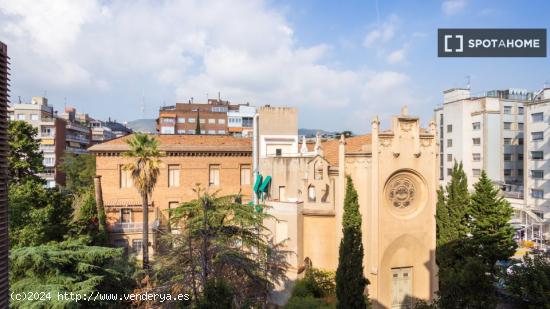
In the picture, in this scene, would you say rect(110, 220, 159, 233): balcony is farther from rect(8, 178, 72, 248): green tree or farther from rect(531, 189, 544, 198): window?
rect(531, 189, 544, 198): window

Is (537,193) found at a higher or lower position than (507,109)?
lower

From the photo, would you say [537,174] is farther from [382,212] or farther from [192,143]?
[192,143]

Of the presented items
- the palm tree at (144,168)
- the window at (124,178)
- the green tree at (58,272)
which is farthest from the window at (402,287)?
the window at (124,178)

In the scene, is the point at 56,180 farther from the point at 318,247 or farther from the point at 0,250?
the point at 0,250

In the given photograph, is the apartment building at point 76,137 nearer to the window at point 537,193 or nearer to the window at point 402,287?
the window at point 402,287

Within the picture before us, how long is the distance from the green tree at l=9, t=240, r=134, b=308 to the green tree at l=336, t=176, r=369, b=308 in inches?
413

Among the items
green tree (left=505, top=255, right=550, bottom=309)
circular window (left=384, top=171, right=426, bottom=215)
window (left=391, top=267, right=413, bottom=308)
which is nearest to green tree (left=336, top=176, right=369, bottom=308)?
circular window (left=384, top=171, right=426, bottom=215)

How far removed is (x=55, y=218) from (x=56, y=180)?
3369 centimetres

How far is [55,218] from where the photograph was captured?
22391 mm

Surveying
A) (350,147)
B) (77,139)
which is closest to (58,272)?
(350,147)

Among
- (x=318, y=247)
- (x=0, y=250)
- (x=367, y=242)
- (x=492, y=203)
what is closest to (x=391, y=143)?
(x=367, y=242)

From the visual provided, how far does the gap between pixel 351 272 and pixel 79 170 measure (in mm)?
40620

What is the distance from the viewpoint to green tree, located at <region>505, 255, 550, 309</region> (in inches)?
576

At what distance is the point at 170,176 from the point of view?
1271 inches
